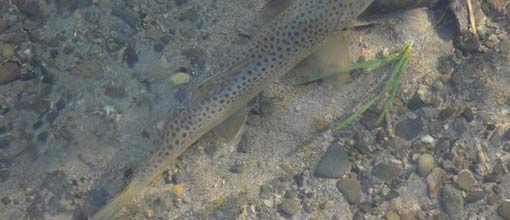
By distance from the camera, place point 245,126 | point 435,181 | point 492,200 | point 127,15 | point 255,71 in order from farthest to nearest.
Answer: point 127,15, point 245,126, point 435,181, point 492,200, point 255,71

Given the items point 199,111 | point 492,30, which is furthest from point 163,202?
point 492,30

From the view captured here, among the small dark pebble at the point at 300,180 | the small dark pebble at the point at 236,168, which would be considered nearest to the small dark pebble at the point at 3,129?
the small dark pebble at the point at 236,168

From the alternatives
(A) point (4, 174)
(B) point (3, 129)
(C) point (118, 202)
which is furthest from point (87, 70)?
(C) point (118, 202)

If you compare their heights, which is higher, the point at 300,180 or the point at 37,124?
the point at 37,124

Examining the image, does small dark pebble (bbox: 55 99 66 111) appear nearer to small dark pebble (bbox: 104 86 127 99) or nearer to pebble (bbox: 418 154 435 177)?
small dark pebble (bbox: 104 86 127 99)

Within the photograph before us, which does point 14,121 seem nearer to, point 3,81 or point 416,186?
point 3,81

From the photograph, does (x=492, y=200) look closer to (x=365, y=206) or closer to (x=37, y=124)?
(x=365, y=206)
